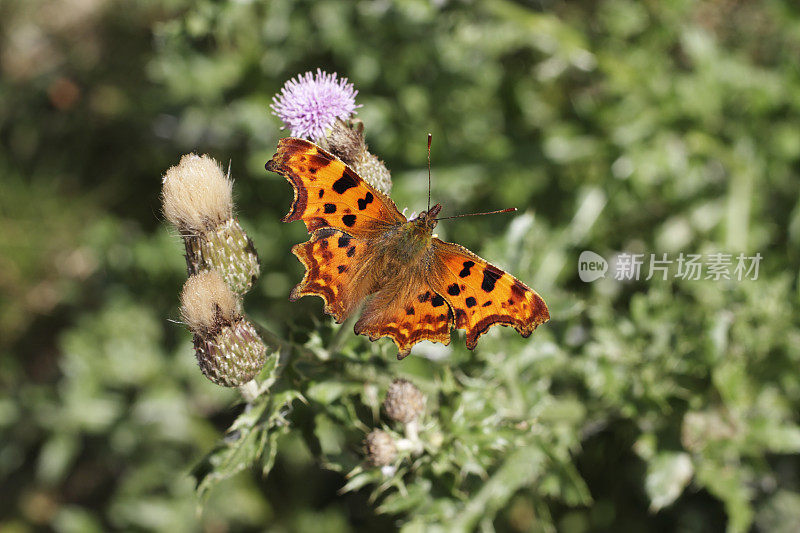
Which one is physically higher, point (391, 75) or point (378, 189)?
point (391, 75)

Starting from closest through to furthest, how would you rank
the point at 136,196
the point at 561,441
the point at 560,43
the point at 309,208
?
1. the point at 309,208
2. the point at 561,441
3. the point at 560,43
4. the point at 136,196

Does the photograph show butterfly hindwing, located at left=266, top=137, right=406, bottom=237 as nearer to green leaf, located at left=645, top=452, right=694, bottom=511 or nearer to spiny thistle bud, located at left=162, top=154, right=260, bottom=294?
spiny thistle bud, located at left=162, top=154, right=260, bottom=294

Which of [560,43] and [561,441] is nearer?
[561,441]

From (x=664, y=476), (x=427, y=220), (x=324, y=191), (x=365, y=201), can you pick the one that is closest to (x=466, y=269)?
(x=427, y=220)

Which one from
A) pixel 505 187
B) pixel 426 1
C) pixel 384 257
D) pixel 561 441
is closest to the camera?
pixel 384 257

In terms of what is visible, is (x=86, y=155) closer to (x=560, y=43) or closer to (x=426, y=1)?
(x=426, y=1)

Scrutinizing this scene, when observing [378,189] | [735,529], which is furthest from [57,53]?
[735,529]

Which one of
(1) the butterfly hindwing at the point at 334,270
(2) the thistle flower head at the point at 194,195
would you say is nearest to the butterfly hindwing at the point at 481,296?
(1) the butterfly hindwing at the point at 334,270
